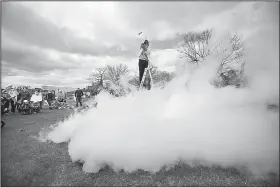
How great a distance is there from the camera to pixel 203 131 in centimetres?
348

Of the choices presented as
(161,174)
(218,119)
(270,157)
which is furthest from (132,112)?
(270,157)

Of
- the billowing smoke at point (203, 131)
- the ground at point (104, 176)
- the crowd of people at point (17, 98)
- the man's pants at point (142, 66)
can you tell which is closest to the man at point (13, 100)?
the crowd of people at point (17, 98)

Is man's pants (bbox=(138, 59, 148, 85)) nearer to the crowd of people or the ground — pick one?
the ground

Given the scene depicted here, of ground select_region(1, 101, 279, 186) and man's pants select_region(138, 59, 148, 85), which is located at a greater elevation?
man's pants select_region(138, 59, 148, 85)

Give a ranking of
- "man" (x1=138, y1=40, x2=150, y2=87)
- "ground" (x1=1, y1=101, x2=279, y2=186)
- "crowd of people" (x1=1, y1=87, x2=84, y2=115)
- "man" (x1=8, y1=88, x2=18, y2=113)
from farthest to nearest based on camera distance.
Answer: "man" (x1=8, y1=88, x2=18, y2=113) → "crowd of people" (x1=1, y1=87, x2=84, y2=115) → "man" (x1=138, y1=40, x2=150, y2=87) → "ground" (x1=1, y1=101, x2=279, y2=186)

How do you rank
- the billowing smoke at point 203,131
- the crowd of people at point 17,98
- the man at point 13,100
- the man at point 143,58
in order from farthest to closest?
the man at point 13,100
the crowd of people at point 17,98
the man at point 143,58
the billowing smoke at point 203,131

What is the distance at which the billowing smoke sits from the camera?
3.18 meters

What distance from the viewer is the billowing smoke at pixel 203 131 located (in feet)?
10.4

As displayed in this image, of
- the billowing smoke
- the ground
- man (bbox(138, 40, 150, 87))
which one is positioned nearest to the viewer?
the ground

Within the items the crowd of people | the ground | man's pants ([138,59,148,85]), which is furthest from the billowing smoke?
the crowd of people

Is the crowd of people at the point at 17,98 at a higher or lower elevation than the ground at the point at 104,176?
higher

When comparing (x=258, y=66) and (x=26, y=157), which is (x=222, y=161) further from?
(x=26, y=157)

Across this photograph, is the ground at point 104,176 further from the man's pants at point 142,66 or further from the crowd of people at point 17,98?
the crowd of people at point 17,98

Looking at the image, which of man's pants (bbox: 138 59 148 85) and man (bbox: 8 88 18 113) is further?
man (bbox: 8 88 18 113)
